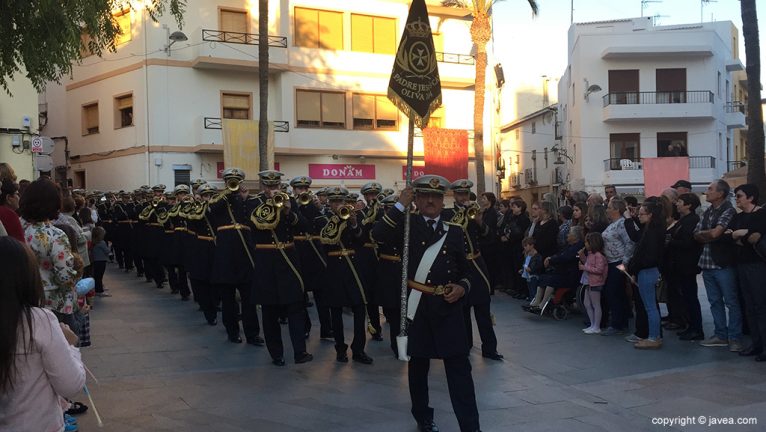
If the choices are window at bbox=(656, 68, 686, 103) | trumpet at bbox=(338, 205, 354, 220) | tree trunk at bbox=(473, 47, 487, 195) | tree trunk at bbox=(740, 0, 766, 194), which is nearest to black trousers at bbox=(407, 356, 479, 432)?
trumpet at bbox=(338, 205, 354, 220)

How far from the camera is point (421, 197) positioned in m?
5.60

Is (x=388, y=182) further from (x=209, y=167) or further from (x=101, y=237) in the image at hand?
(x=101, y=237)

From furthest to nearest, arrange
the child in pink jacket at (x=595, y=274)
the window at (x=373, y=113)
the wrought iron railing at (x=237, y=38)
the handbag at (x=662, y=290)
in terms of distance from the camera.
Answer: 1. the window at (x=373, y=113)
2. the wrought iron railing at (x=237, y=38)
3. the handbag at (x=662, y=290)
4. the child in pink jacket at (x=595, y=274)

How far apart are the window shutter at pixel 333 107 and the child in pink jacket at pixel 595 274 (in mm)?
19554

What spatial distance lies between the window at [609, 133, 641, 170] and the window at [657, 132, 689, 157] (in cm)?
111

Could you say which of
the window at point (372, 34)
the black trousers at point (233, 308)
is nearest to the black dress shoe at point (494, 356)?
the black trousers at point (233, 308)

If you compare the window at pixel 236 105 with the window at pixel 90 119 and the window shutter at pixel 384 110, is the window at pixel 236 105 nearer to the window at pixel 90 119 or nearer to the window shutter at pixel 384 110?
the window shutter at pixel 384 110

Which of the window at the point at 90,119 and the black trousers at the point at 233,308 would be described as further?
the window at the point at 90,119

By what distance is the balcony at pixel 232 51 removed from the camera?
2591 centimetres

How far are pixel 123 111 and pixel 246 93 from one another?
4739mm

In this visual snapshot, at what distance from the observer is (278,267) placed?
797cm

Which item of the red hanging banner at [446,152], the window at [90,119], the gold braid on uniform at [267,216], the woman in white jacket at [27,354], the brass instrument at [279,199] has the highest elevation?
the window at [90,119]

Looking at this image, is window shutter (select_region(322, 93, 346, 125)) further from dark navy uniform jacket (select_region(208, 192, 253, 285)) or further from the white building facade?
dark navy uniform jacket (select_region(208, 192, 253, 285))

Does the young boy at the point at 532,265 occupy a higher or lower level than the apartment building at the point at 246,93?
lower
